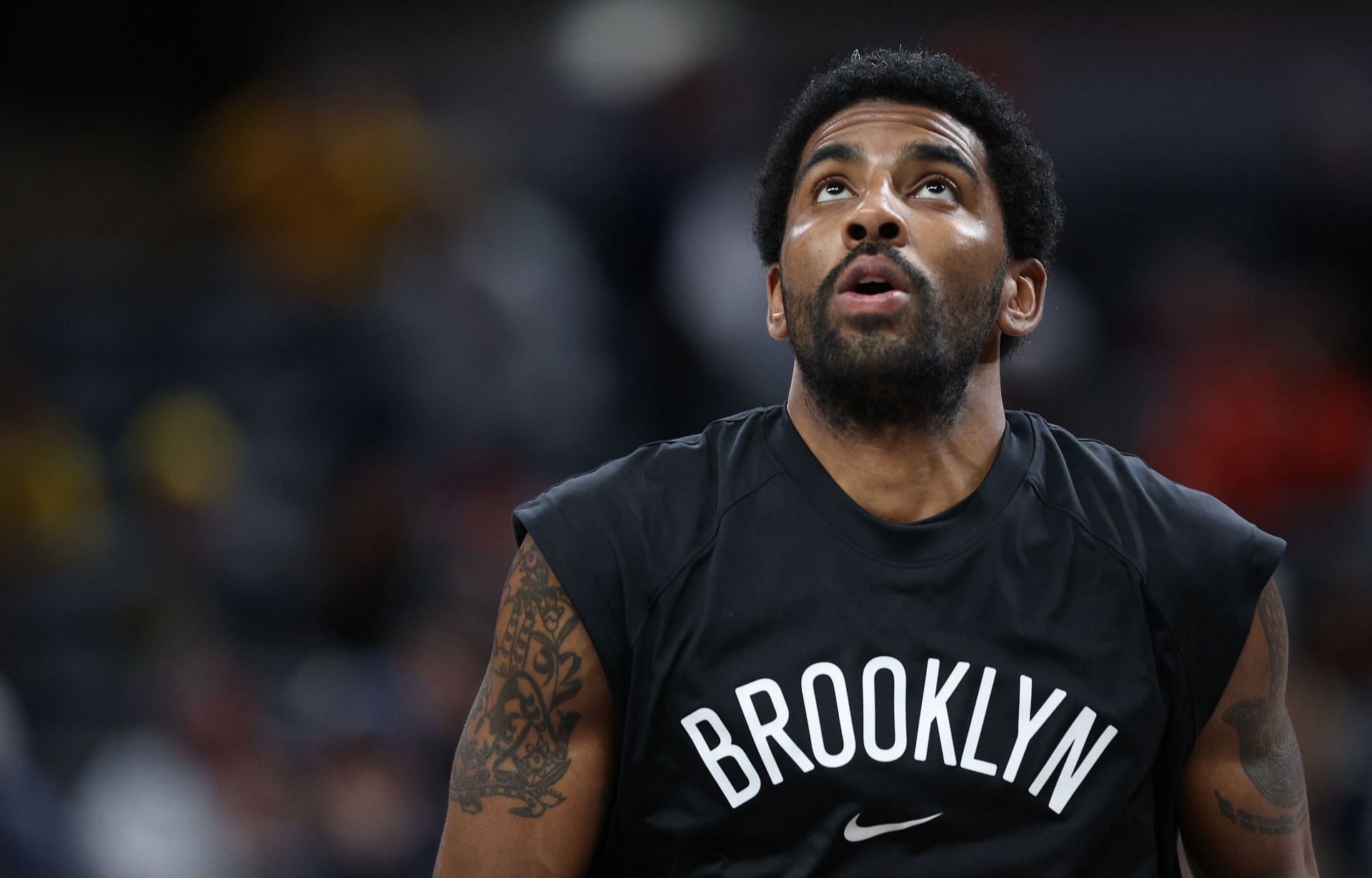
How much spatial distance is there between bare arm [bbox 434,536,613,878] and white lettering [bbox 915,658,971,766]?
41 cm

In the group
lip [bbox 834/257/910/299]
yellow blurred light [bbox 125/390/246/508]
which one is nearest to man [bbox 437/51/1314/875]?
lip [bbox 834/257/910/299]

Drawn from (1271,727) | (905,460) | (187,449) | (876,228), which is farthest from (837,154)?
(187,449)

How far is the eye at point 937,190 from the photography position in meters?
2.27

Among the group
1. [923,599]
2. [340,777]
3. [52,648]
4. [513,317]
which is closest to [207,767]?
[340,777]

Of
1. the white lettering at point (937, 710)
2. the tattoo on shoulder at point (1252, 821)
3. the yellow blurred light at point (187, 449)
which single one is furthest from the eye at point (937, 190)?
the yellow blurred light at point (187, 449)

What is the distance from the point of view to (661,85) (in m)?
7.50

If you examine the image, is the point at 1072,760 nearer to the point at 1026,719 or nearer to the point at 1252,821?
the point at 1026,719

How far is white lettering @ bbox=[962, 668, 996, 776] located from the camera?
2045mm

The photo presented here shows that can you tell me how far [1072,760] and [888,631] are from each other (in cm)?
29

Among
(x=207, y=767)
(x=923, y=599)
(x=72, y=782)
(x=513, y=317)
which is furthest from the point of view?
(x=513, y=317)

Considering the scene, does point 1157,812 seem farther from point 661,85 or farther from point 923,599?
point 661,85

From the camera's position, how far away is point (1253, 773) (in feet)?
7.21

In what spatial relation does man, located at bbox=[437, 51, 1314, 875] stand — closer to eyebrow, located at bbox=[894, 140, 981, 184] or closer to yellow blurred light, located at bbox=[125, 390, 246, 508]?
eyebrow, located at bbox=[894, 140, 981, 184]

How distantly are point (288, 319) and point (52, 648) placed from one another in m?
1.74
